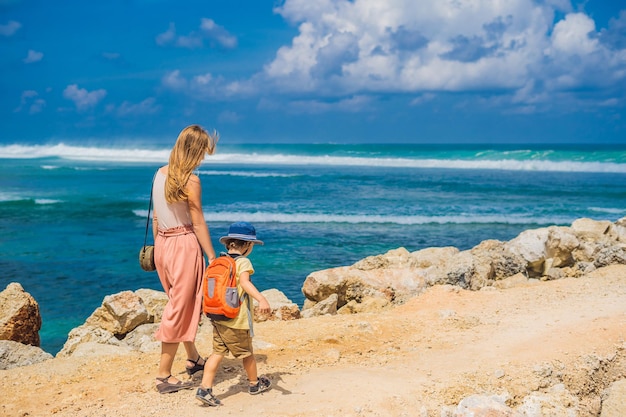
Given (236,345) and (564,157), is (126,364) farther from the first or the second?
(564,157)

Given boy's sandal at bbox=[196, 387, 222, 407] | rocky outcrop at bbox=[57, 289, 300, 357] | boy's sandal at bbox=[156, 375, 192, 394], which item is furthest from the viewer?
rocky outcrop at bbox=[57, 289, 300, 357]

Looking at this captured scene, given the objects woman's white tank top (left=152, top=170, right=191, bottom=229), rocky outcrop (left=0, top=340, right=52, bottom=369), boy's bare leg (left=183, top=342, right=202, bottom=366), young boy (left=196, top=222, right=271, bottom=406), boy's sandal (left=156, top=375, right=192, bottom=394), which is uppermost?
woman's white tank top (left=152, top=170, right=191, bottom=229)

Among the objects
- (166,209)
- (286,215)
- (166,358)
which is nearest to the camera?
(166,209)

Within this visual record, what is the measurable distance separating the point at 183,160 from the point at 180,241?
0.65m

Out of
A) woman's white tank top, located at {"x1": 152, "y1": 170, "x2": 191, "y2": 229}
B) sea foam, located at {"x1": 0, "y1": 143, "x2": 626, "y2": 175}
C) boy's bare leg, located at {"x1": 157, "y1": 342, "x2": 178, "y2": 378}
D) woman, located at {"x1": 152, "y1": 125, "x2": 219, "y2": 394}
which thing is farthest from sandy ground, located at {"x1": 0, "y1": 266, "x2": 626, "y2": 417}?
Result: sea foam, located at {"x1": 0, "y1": 143, "x2": 626, "y2": 175}

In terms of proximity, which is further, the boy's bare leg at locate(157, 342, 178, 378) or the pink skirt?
the boy's bare leg at locate(157, 342, 178, 378)

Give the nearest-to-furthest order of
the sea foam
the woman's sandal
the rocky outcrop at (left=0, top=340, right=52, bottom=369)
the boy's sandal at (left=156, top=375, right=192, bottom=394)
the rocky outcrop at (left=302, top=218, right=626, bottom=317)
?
the boy's sandal at (left=156, top=375, right=192, bottom=394) < the woman's sandal < the rocky outcrop at (left=0, top=340, right=52, bottom=369) < the rocky outcrop at (left=302, top=218, right=626, bottom=317) < the sea foam

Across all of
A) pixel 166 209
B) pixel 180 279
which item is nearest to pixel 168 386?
pixel 180 279

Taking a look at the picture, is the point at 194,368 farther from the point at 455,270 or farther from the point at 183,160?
the point at 455,270

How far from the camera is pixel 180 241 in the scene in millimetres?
5242

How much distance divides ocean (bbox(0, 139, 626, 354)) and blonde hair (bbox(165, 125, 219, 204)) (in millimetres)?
4882

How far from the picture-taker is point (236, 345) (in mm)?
4977

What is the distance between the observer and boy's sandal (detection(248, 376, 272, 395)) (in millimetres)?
5133

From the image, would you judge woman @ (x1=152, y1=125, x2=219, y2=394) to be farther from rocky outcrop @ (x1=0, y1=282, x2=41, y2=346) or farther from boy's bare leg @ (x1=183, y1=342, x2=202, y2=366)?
rocky outcrop @ (x1=0, y1=282, x2=41, y2=346)
